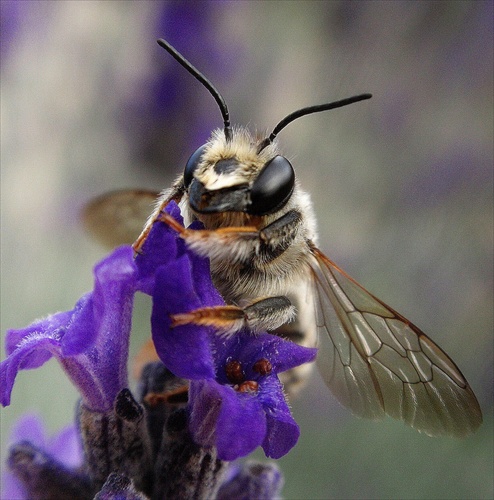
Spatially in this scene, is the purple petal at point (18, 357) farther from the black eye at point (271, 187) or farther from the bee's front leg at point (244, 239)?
the black eye at point (271, 187)

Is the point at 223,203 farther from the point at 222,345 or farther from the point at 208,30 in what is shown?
the point at 208,30

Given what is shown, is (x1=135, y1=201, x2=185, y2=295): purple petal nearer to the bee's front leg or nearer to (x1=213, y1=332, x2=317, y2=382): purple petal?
the bee's front leg

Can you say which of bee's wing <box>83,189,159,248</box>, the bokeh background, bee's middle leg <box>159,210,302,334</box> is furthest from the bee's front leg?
the bokeh background

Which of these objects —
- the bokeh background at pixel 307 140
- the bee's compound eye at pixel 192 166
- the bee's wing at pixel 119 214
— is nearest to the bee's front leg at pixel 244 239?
the bee's compound eye at pixel 192 166

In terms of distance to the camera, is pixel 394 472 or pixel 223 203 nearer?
pixel 223 203

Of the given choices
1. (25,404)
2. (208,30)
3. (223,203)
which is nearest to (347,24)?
(208,30)

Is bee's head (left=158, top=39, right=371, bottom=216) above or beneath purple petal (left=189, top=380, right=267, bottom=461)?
above

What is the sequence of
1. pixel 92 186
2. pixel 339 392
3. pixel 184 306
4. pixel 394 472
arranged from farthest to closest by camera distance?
1. pixel 92 186
2. pixel 394 472
3. pixel 339 392
4. pixel 184 306

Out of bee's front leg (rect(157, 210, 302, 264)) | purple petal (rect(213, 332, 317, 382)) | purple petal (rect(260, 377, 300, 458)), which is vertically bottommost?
purple petal (rect(260, 377, 300, 458))

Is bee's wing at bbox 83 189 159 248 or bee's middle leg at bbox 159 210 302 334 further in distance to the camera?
bee's wing at bbox 83 189 159 248

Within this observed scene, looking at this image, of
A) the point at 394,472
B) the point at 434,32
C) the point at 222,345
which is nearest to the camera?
the point at 222,345
